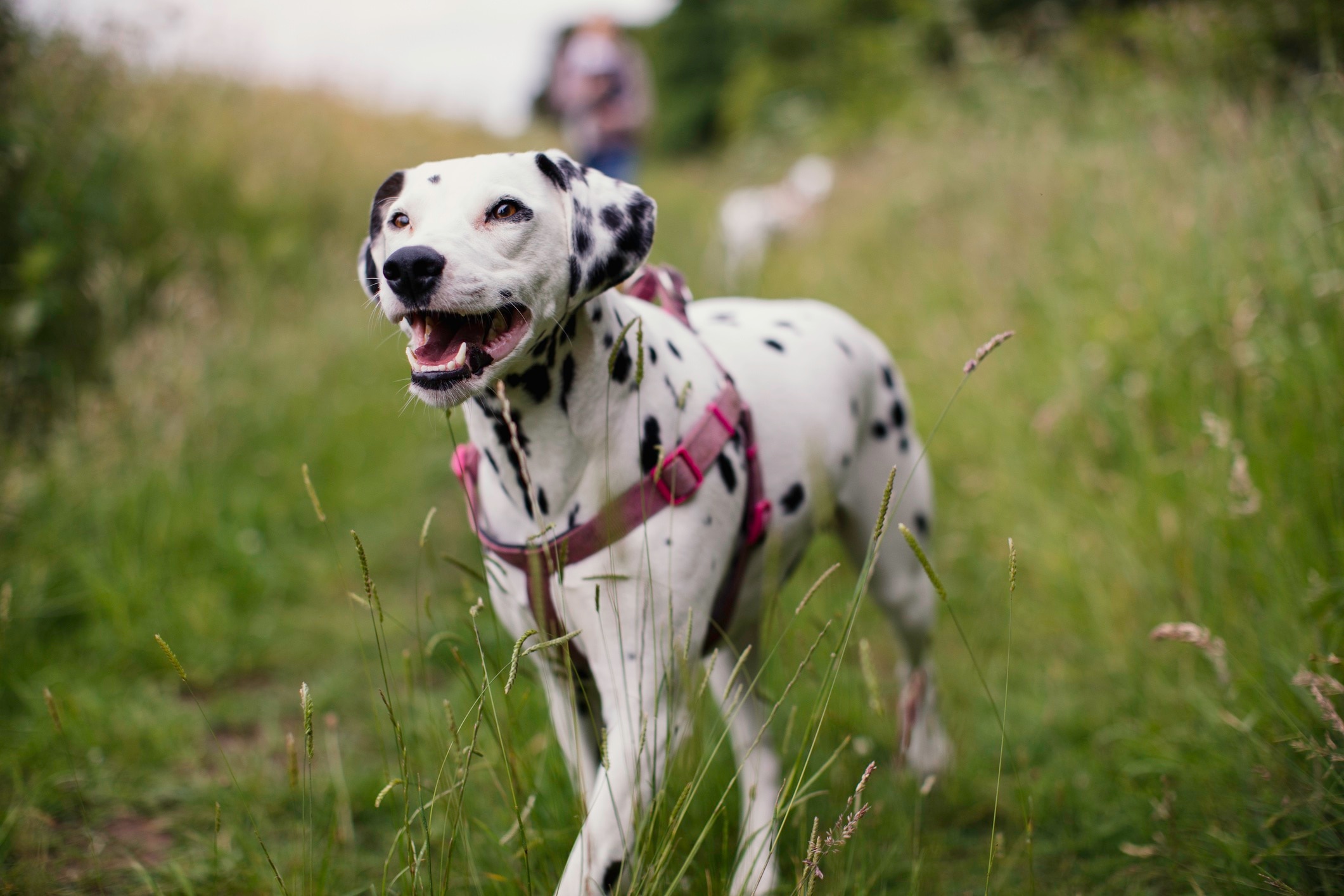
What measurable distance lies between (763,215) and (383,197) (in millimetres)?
8136

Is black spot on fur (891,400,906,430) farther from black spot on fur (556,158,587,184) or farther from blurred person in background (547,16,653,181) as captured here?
blurred person in background (547,16,653,181)

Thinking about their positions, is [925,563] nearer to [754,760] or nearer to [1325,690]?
[1325,690]

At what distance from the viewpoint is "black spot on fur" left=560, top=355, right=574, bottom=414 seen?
6.13 feet

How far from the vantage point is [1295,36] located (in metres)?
4.96

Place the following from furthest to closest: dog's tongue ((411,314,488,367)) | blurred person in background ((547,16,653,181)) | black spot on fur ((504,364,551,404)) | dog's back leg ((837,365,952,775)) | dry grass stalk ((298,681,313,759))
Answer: blurred person in background ((547,16,653,181)) → dog's back leg ((837,365,952,775)) → black spot on fur ((504,364,551,404)) → dog's tongue ((411,314,488,367)) → dry grass stalk ((298,681,313,759))

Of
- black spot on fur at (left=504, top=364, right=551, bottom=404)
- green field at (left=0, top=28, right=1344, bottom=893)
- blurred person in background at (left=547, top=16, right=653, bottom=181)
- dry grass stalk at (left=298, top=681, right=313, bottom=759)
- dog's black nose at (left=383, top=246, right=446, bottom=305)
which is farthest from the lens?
blurred person in background at (left=547, top=16, right=653, bottom=181)

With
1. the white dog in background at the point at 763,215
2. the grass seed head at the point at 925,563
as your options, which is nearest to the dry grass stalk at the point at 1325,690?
the grass seed head at the point at 925,563

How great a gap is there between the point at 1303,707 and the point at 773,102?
19.7 metres

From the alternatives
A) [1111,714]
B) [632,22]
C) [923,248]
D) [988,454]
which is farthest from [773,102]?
[632,22]

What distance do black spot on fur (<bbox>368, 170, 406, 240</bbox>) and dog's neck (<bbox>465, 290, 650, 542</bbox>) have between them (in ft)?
1.46

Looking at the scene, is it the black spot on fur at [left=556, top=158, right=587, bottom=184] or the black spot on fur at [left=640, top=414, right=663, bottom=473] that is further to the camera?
the black spot on fur at [left=640, top=414, right=663, bottom=473]

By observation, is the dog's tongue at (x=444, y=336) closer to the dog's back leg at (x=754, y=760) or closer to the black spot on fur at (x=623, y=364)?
the black spot on fur at (x=623, y=364)

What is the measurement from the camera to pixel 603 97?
8133mm

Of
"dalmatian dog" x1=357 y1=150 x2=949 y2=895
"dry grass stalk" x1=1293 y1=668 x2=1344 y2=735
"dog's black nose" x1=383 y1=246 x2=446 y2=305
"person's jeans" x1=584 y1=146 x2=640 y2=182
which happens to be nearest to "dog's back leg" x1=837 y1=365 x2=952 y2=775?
"dalmatian dog" x1=357 y1=150 x2=949 y2=895
